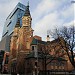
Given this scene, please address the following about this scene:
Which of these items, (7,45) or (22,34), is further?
(7,45)

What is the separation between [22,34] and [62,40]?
35.1 metres

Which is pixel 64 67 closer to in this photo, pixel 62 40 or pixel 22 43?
pixel 22 43

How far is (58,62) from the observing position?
243ft

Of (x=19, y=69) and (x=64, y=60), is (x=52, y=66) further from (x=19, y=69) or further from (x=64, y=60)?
(x=19, y=69)

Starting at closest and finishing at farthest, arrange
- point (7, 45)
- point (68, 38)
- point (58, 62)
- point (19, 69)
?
point (68, 38)
point (19, 69)
point (58, 62)
point (7, 45)

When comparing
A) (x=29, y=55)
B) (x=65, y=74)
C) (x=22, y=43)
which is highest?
(x=22, y=43)

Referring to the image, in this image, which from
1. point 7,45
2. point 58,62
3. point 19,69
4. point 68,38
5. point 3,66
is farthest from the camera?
point 7,45

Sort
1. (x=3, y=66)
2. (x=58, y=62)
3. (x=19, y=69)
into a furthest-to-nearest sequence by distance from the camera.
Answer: (x=3, y=66) < (x=58, y=62) < (x=19, y=69)

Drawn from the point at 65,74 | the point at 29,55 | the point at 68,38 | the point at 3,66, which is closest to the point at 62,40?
the point at 68,38

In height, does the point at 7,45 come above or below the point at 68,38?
above

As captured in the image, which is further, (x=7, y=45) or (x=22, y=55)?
(x=7, y=45)

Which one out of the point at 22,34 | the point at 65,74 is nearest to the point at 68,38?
the point at 65,74

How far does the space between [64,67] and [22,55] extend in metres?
19.1

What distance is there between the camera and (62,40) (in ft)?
142
